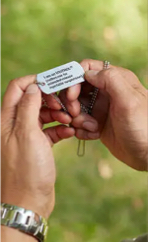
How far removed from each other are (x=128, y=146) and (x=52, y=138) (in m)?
0.21

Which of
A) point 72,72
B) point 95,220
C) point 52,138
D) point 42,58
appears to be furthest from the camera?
point 42,58

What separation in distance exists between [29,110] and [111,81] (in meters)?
0.20

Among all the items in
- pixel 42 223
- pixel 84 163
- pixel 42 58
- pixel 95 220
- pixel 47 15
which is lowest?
pixel 95 220

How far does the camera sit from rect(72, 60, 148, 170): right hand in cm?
95

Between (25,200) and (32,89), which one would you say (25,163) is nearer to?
(25,200)

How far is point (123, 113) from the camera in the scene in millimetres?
961

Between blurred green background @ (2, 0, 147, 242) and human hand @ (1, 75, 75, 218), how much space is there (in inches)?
25.0

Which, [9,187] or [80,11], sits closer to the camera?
[9,187]

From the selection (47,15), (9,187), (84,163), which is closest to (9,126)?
(9,187)

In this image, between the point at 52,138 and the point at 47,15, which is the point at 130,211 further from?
the point at 47,15

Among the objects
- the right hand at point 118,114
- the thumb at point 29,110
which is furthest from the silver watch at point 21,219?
the right hand at point 118,114

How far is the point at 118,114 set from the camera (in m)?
0.98

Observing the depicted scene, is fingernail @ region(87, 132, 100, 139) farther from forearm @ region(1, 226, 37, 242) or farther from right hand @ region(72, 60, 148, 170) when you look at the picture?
forearm @ region(1, 226, 37, 242)

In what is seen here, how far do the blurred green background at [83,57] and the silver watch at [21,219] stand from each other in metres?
0.68
